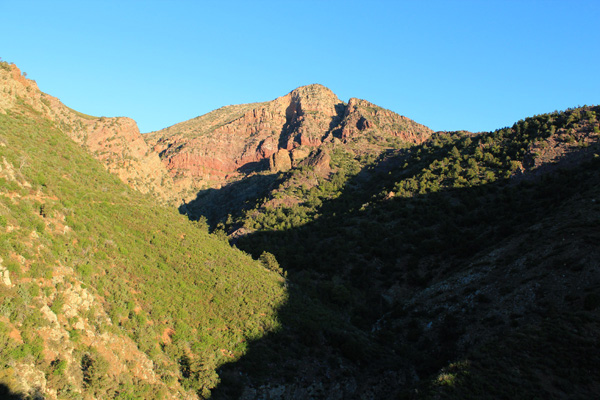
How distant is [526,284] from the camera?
79.8 ft

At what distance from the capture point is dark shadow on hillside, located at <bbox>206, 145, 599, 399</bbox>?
65.1 feet

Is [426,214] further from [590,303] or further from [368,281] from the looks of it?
[590,303]

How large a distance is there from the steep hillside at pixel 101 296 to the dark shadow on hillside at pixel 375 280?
2421mm

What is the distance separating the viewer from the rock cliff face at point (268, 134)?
102 meters

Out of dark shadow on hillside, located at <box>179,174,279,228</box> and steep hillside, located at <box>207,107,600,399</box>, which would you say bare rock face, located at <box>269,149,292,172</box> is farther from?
steep hillside, located at <box>207,107,600,399</box>

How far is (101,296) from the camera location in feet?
50.6

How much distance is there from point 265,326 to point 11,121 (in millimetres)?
29516

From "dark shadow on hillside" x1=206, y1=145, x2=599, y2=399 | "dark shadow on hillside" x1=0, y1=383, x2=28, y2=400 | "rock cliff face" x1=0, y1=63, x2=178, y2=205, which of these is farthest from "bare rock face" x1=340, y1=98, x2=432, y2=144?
"dark shadow on hillside" x1=0, y1=383, x2=28, y2=400

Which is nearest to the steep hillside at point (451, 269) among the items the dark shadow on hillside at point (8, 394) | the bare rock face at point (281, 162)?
the dark shadow on hillside at point (8, 394)

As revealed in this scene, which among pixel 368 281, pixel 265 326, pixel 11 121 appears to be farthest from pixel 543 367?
pixel 11 121

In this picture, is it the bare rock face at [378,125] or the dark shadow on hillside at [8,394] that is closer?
the dark shadow on hillside at [8,394]

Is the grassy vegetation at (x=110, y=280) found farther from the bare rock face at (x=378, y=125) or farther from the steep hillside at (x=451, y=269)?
the bare rock face at (x=378, y=125)

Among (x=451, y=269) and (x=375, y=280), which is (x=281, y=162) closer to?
(x=375, y=280)

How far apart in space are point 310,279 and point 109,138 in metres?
45.1
